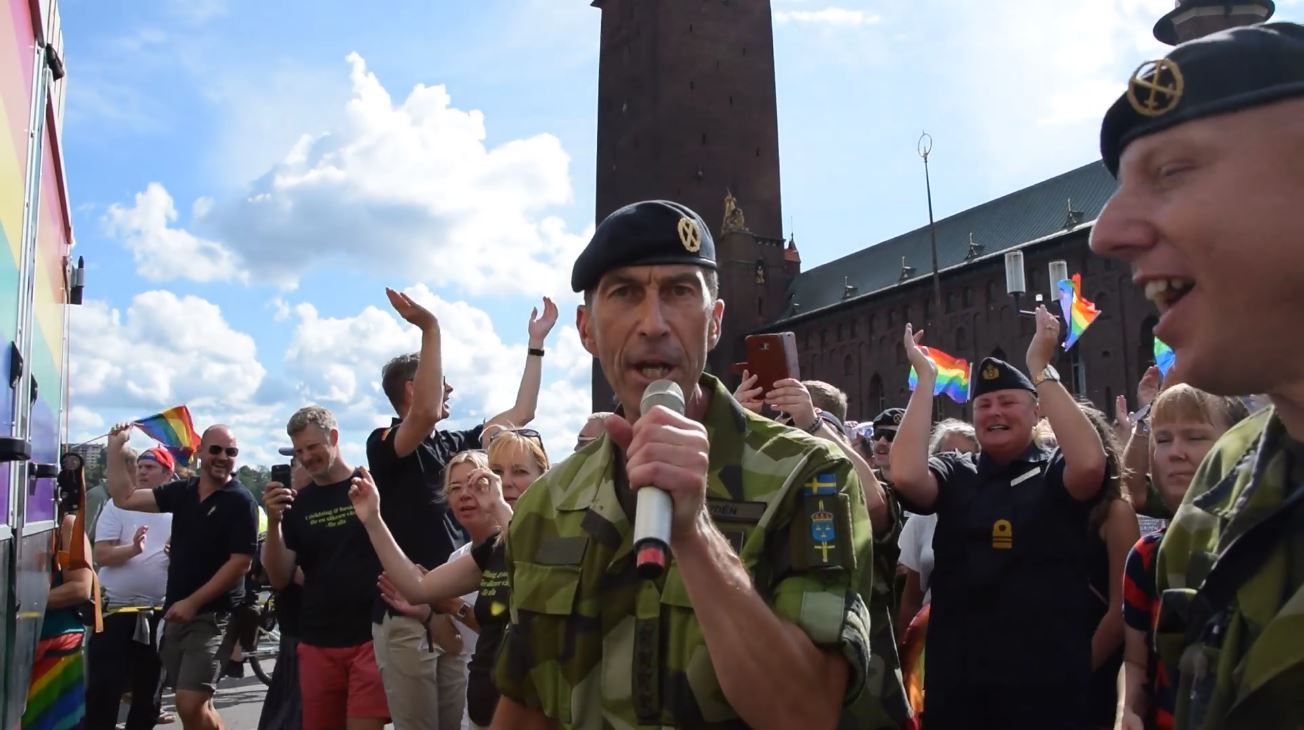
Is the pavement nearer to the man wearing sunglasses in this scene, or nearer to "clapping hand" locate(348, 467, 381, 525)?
the man wearing sunglasses

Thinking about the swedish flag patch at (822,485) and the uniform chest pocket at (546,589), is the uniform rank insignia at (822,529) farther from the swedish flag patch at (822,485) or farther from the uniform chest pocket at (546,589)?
the uniform chest pocket at (546,589)

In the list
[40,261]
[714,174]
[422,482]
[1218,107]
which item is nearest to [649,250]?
[1218,107]

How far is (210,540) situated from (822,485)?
5.61 m

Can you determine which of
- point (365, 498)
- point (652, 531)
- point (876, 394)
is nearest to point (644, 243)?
point (652, 531)

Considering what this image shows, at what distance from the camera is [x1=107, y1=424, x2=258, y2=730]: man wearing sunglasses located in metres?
6.11

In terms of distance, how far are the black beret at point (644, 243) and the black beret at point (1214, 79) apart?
84 cm

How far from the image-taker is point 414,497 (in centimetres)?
510

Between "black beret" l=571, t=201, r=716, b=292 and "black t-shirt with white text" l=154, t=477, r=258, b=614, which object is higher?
"black beret" l=571, t=201, r=716, b=292

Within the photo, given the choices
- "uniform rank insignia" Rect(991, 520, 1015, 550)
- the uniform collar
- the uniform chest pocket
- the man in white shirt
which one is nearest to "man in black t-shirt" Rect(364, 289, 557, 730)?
the uniform collar

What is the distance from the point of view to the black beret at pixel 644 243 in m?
1.99

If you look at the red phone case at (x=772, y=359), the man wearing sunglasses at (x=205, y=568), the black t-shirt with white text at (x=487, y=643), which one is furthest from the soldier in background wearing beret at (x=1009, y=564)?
the man wearing sunglasses at (x=205, y=568)

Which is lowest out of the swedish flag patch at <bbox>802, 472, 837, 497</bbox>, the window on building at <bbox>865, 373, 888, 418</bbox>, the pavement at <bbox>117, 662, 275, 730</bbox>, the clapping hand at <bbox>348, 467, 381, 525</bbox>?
the pavement at <bbox>117, 662, 275, 730</bbox>

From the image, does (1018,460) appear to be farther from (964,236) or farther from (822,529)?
(964,236)

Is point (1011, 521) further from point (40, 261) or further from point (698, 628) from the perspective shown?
point (40, 261)
